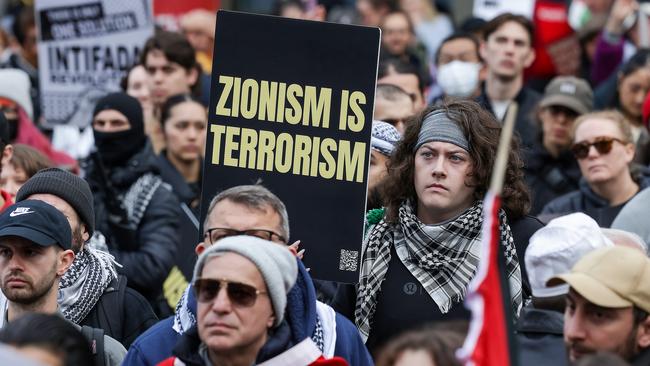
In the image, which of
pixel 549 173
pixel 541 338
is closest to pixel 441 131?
pixel 541 338

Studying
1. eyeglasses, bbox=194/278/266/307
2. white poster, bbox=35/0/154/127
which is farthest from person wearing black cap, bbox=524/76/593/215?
eyeglasses, bbox=194/278/266/307

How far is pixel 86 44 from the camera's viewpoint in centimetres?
1169

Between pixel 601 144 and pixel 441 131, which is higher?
pixel 441 131

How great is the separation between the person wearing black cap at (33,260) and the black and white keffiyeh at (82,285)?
1.10ft

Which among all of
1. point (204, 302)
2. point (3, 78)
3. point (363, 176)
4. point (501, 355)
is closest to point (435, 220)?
point (363, 176)

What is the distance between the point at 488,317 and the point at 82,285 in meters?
2.87

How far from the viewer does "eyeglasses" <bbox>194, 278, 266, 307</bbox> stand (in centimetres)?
545

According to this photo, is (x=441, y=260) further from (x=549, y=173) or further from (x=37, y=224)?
(x=549, y=173)

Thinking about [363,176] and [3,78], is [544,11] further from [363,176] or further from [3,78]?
[363,176]

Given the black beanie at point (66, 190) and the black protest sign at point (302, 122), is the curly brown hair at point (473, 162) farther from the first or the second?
the black beanie at point (66, 190)

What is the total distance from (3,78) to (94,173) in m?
1.50

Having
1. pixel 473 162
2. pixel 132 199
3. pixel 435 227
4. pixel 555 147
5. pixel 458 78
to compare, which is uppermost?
pixel 473 162

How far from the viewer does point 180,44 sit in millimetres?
11023

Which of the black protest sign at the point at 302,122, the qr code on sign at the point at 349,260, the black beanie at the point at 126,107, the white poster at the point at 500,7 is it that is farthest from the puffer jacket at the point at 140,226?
the white poster at the point at 500,7
